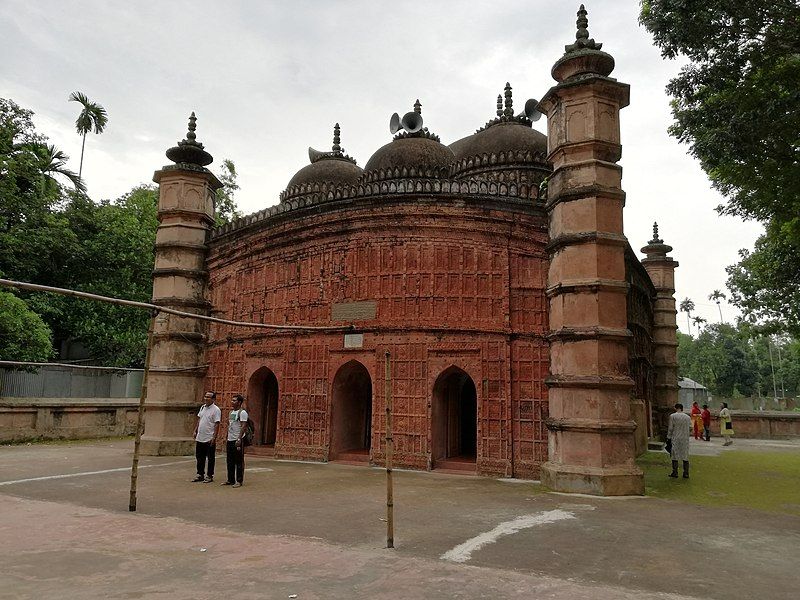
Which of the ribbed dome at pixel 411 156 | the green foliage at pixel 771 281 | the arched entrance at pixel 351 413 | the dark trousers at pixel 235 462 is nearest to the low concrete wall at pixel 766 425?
the green foliage at pixel 771 281

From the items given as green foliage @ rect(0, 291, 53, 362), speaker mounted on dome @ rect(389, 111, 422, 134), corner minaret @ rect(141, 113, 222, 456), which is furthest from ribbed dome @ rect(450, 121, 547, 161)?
green foliage @ rect(0, 291, 53, 362)

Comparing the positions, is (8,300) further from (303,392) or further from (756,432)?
(756,432)

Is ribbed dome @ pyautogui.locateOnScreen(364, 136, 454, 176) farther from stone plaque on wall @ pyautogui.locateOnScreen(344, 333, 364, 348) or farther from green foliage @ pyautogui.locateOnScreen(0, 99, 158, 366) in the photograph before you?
green foliage @ pyautogui.locateOnScreen(0, 99, 158, 366)

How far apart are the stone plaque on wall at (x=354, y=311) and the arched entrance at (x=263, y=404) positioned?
2.64 m

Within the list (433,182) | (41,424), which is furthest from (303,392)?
(41,424)

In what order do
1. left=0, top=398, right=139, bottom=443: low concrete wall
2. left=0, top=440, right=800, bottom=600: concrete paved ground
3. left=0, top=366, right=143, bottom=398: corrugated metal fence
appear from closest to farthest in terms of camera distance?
left=0, top=440, right=800, bottom=600: concrete paved ground < left=0, top=398, right=139, bottom=443: low concrete wall < left=0, top=366, right=143, bottom=398: corrugated metal fence

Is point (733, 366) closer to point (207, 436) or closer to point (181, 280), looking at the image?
point (181, 280)

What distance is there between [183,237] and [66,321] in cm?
804

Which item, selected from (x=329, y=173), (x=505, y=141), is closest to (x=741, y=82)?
(x=505, y=141)

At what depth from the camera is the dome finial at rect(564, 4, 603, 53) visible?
35.2ft

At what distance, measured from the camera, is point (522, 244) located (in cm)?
1173

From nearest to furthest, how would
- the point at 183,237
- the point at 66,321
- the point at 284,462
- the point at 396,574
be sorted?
the point at 396,574 < the point at 284,462 < the point at 183,237 < the point at 66,321

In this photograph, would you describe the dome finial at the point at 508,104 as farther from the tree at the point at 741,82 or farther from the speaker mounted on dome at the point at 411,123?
the tree at the point at 741,82

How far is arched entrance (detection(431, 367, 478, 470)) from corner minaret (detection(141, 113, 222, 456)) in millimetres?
6472
